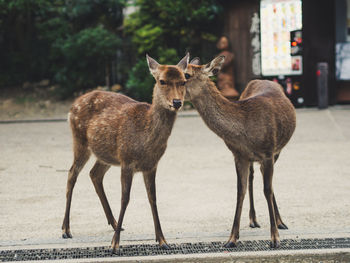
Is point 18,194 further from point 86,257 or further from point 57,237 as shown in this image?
point 86,257

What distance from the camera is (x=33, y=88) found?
20.9m

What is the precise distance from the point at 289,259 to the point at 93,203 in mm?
3000

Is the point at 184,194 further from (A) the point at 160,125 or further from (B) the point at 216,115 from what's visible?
(A) the point at 160,125

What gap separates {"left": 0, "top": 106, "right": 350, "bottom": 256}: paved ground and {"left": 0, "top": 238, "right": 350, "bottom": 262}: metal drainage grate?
18cm

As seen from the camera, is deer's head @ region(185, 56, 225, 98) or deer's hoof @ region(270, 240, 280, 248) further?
deer's head @ region(185, 56, 225, 98)

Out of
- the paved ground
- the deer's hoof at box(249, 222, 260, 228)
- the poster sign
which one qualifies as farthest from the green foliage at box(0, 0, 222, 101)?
the deer's hoof at box(249, 222, 260, 228)

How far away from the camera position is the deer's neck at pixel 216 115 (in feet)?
18.6

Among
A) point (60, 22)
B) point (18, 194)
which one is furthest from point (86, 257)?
point (60, 22)

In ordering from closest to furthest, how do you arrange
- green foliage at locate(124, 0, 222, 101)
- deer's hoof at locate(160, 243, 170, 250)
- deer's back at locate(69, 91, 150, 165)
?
deer's hoof at locate(160, 243, 170, 250) < deer's back at locate(69, 91, 150, 165) < green foliage at locate(124, 0, 222, 101)

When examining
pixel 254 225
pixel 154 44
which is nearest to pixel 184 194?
pixel 254 225

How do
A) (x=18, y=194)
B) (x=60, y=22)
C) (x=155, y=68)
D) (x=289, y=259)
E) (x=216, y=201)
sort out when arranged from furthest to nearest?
(x=60, y=22) < (x=18, y=194) < (x=216, y=201) < (x=155, y=68) < (x=289, y=259)

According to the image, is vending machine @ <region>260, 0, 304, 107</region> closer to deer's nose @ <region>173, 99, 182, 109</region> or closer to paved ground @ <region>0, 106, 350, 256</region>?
paved ground @ <region>0, 106, 350, 256</region>

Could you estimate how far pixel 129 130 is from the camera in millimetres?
5590

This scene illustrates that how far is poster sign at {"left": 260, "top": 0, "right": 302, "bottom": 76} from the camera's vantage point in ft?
55.0
